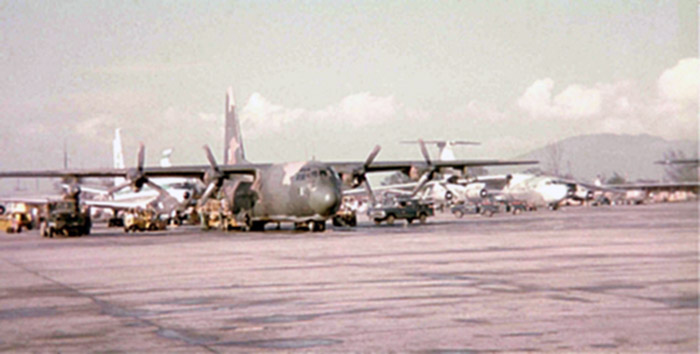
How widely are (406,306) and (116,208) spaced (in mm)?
63569

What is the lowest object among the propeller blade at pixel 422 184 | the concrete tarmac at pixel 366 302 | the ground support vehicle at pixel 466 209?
the concrete tarmac at pixel 366 302

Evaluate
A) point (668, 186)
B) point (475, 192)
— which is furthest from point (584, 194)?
point (668, 186)

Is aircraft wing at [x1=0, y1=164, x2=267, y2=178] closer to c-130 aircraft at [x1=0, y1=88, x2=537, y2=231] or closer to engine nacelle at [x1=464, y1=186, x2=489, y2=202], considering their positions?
c-130 aircraft at [x1=0, y1=88, x2=537, y2=231]

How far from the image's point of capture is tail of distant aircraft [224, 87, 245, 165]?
53.9 metres

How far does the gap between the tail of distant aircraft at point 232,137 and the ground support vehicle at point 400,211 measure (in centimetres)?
932

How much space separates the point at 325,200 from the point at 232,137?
18.2 m

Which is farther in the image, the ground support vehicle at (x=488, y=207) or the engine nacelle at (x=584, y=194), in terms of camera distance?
the engine nacelle at (x=584, y=194)

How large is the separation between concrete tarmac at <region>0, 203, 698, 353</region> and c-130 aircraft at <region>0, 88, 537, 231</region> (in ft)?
49.4

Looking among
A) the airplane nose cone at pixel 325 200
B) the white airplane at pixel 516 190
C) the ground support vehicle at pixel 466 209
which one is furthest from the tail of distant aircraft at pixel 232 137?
the white airplane at pixel 516 190

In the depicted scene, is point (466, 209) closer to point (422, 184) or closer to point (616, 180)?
point (422, 184)

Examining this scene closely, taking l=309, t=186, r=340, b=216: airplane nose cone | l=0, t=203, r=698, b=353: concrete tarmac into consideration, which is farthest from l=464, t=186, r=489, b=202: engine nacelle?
l=0, t=203, r=698, b=353: concrete tarmac

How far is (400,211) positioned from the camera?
5216cm

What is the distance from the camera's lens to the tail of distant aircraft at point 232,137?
53.9 meters

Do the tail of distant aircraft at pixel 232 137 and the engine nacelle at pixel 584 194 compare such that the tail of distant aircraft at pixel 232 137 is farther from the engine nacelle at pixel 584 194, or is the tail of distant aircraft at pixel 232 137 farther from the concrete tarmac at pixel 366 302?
the engine nacelle at pixel 584 194
